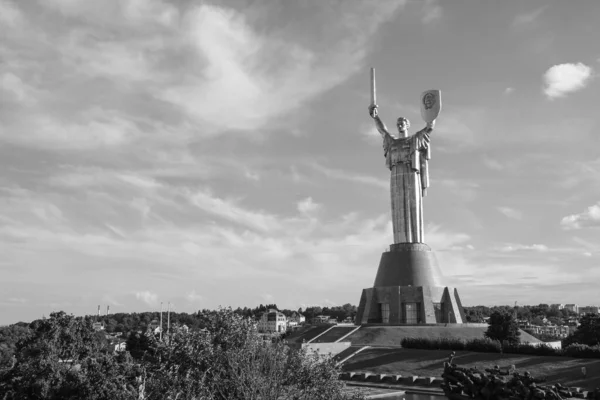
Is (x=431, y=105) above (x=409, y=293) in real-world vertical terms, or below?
above

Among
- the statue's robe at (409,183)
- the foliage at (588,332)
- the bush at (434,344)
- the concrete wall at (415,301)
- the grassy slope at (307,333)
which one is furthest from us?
the statue's robe at (409,183)

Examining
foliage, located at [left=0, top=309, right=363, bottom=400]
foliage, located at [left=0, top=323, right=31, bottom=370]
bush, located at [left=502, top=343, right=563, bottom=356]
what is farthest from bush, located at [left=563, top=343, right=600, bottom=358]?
foliage, located at [left=0, top=323, right=31, bottom=370]

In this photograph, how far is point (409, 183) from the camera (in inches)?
1971

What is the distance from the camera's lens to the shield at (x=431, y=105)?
163ft

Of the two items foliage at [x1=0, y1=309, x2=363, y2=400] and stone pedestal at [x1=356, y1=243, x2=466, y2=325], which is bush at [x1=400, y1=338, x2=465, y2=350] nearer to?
stone pedestal at [x1=356, y1=243, x2=466, y2=325]

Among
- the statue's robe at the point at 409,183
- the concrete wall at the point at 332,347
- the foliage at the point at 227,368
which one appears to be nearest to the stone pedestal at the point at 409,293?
the statue's robe at the point at 409,183

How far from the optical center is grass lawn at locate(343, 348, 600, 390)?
90.9 ft

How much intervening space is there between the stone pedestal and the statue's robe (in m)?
1.49

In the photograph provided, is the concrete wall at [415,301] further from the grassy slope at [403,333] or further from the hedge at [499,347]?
the hedge at [499,347]

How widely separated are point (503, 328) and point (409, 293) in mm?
10015

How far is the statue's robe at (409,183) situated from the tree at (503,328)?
1250 cm

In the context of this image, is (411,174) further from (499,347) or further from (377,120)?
(499,347)

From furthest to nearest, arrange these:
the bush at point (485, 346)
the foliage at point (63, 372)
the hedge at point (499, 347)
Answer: the bush at point (485, 346) < the hedge at point (499, 347) < the foliage at point (63, 372)

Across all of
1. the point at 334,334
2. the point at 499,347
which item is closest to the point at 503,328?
the point at 499,347
